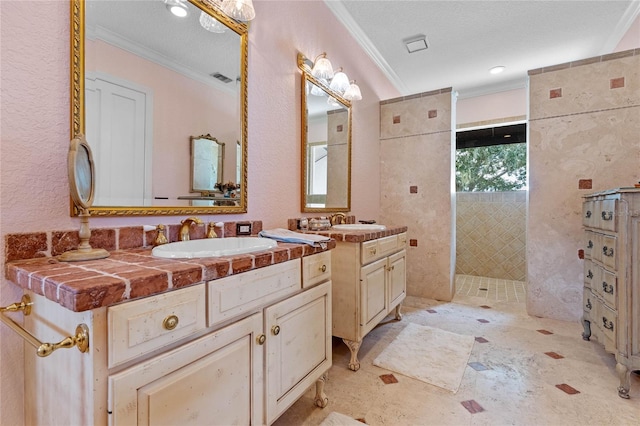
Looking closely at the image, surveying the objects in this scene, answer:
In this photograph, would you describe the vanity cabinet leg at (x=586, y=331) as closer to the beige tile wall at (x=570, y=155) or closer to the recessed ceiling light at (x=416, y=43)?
the beige tile wall at (x=570, y=155)

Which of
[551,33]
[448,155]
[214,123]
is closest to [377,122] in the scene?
[448,155]

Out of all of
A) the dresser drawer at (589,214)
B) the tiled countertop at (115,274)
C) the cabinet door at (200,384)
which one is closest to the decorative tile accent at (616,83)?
the dresser drawer at (589,214)

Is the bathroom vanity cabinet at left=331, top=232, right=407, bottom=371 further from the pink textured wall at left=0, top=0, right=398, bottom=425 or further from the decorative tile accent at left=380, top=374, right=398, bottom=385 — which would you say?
the pink textured wall at left=0, top=0, right=398, bottom=425

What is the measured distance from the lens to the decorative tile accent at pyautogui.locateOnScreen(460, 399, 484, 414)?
58.0 inches

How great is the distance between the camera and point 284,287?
1167 millimetres

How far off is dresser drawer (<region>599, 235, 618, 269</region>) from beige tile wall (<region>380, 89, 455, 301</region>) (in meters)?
1.39

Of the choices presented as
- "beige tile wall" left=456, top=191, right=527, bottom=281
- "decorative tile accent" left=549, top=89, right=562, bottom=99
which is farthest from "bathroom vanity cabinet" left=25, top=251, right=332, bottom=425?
"beige tile wall" left=456, top=191, right=527, bottom=281

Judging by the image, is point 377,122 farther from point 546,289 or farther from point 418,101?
point 546,289

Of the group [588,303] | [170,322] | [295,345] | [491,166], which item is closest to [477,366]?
[588,303]

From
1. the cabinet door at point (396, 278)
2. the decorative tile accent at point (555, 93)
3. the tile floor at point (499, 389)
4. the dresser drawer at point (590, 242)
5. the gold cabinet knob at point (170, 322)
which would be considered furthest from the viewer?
the decorative tile accent at point (555, 93)

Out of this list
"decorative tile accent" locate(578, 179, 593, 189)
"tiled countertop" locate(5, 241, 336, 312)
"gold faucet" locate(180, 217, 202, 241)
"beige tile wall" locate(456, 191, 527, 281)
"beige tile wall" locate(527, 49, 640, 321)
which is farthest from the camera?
"beige tile wall" locate(456, 191, 527, 281)

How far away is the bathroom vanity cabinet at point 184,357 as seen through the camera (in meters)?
0.66

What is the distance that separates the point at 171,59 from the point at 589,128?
3.31 meters

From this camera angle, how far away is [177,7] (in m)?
1.36
